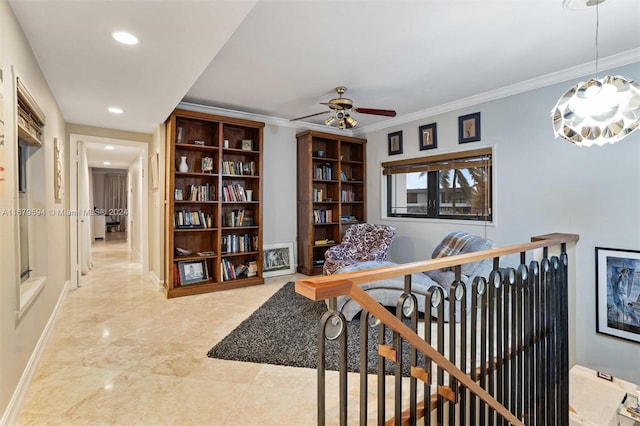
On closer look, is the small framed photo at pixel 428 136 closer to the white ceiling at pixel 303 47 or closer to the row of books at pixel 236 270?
the white ceiling at pixel 303 47

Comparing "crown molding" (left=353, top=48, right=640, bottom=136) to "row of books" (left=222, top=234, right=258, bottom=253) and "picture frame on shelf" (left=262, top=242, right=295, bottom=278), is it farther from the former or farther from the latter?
"row of books" (left=222, top=234, right=258, bottom=253)

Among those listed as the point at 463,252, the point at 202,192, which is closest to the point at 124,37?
the point at 202,192

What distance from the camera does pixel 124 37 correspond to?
208cm

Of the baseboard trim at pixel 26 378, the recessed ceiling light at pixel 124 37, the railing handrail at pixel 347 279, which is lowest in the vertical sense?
the baseboard trim at pixel 26 378

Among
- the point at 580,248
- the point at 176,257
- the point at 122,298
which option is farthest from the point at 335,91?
the point at 122,298

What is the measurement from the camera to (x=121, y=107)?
3.53 metres

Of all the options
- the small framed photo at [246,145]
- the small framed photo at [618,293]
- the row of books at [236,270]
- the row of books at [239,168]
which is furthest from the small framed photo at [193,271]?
the small framed photo at [618,293]

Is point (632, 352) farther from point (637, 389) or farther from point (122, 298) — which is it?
point (122, 298)

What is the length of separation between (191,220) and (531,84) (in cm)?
433

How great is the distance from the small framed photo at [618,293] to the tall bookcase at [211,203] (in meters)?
3.85

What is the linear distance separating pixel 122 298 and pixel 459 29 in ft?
14.9

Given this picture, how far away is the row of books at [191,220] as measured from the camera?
414 centimetres

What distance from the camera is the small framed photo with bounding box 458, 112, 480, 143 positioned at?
4070 mm

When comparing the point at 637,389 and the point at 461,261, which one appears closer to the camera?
the point at 461,261
